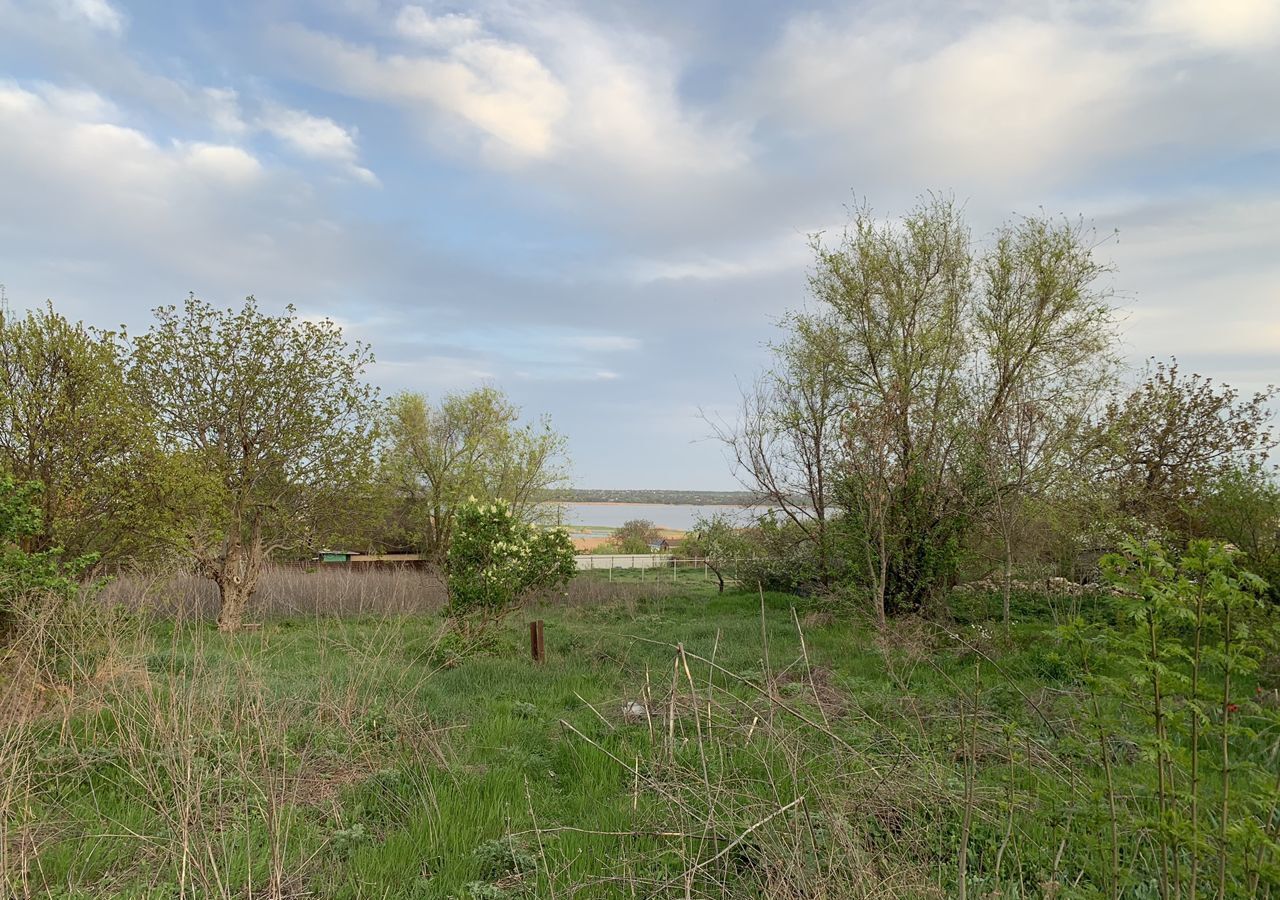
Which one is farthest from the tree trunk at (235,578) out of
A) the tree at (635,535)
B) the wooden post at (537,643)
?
the tree at (635,535)

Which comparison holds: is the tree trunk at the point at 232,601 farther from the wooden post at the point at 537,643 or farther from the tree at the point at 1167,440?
the tree at the point at 1167,440

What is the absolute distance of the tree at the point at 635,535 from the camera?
43594 mm

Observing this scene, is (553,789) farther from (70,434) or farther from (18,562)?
(70,434)

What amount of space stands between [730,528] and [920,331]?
305 inches

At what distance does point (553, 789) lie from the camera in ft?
A: 16.5

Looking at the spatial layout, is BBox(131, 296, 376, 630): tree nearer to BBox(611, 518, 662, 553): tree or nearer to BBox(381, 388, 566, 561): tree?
BBox(381, 388, 566, 561): tree

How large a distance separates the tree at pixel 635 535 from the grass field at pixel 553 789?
35637mm

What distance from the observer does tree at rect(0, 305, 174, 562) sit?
8.14 meters

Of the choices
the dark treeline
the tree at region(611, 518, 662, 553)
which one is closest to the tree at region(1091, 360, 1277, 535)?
the dark treeline

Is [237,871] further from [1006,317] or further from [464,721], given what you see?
[1006,317]

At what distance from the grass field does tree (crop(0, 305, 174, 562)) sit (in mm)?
2258

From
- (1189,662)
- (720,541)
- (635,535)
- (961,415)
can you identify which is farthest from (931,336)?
(635,535)

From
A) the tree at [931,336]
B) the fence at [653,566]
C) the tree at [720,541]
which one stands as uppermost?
the tree at [931,336]

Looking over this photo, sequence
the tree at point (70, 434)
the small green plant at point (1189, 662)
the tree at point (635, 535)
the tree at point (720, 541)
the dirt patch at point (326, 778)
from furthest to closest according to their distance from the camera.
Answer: the tree at point (635, 535)
the tree at point (720, 541)
the tree at point (70, 434)
the dirt patch at point (326, 778)
the small green plant at point (1189, 662)
